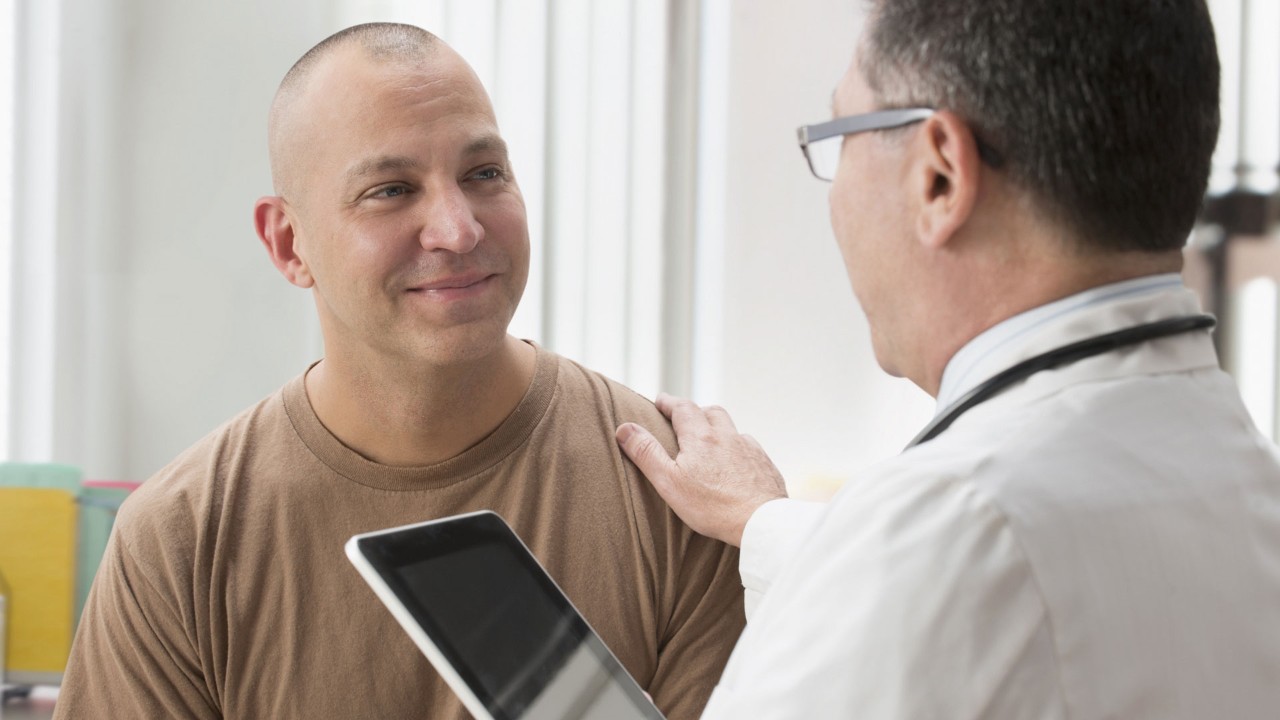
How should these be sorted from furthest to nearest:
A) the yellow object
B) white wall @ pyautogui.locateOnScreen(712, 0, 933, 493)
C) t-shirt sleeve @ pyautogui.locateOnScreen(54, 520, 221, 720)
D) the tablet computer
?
white wall @ pyautogui.locateOnScreen(712, 0, 933, 493)
the yellow object
t-shirt sleeve @ pyautogui.locateOnScreen(54, 520, 221, 720)
the tablet computer

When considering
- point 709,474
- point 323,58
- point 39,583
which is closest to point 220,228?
point 39,583

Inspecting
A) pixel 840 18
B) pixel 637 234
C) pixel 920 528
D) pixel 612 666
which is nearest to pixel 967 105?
pixel 920 528

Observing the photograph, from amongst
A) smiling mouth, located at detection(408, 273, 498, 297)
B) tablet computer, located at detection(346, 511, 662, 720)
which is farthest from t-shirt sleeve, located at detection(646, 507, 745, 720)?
smiling mouth, located at detection(408, 273, 498, 297)

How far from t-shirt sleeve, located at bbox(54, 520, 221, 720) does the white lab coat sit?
800mm

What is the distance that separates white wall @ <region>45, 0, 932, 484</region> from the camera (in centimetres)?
229

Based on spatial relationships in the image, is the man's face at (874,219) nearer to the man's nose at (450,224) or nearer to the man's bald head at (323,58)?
the man's nose at (450,224)

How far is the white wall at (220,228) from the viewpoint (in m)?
2.29

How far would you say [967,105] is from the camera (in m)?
0.78

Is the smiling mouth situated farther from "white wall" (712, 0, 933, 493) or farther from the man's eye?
"white wall" (712, 0, 933, 493)

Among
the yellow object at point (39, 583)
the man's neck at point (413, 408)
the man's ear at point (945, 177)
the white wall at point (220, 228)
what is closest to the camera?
the man's ear at point (945, 177)

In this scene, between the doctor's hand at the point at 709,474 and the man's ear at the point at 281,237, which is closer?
the doctor's hand at the point at 709,474

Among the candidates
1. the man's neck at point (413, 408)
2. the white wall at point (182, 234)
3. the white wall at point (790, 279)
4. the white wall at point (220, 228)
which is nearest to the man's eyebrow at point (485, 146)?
the man's neck at point (413, 408)

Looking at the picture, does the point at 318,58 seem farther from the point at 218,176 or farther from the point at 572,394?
the point at 218,176

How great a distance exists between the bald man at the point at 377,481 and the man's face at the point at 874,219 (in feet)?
1.76
